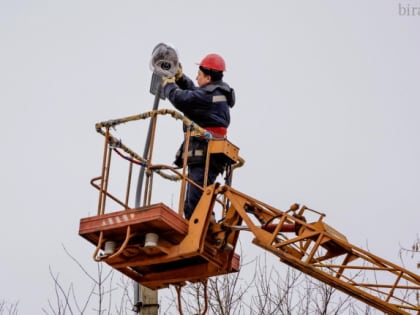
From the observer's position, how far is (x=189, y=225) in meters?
9.13

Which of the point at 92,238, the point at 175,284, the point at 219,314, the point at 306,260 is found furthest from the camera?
the point at 219,314

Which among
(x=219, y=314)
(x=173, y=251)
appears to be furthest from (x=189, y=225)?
(x=219, y=314)

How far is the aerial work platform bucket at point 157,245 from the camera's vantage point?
8.91m

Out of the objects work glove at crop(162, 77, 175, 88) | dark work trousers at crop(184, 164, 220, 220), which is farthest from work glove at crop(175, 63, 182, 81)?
dark work trousers at crop(184, 164, 220, 220)

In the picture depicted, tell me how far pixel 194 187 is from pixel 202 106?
1013mm

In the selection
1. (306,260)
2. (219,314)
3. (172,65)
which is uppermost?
(172,65)

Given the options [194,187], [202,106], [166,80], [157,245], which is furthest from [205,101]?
[157,245]

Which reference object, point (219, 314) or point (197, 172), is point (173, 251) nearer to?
point (197, 172)

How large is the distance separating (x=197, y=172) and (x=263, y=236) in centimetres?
134

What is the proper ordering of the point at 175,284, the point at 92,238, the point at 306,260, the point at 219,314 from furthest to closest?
the point at 219,314 → the point at 175,284 → the point at 92,238 → the point at 306,260

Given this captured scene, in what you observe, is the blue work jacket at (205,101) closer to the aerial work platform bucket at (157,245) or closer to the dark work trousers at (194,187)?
the dark work trousers at (194,187)

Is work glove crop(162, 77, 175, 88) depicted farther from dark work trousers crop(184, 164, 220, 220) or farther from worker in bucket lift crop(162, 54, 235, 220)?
dark work trousers crop(184, 164, 220, 220)

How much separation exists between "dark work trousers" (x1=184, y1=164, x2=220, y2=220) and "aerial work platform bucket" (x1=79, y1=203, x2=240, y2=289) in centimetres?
52

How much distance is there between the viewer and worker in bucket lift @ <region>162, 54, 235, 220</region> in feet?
32.6
